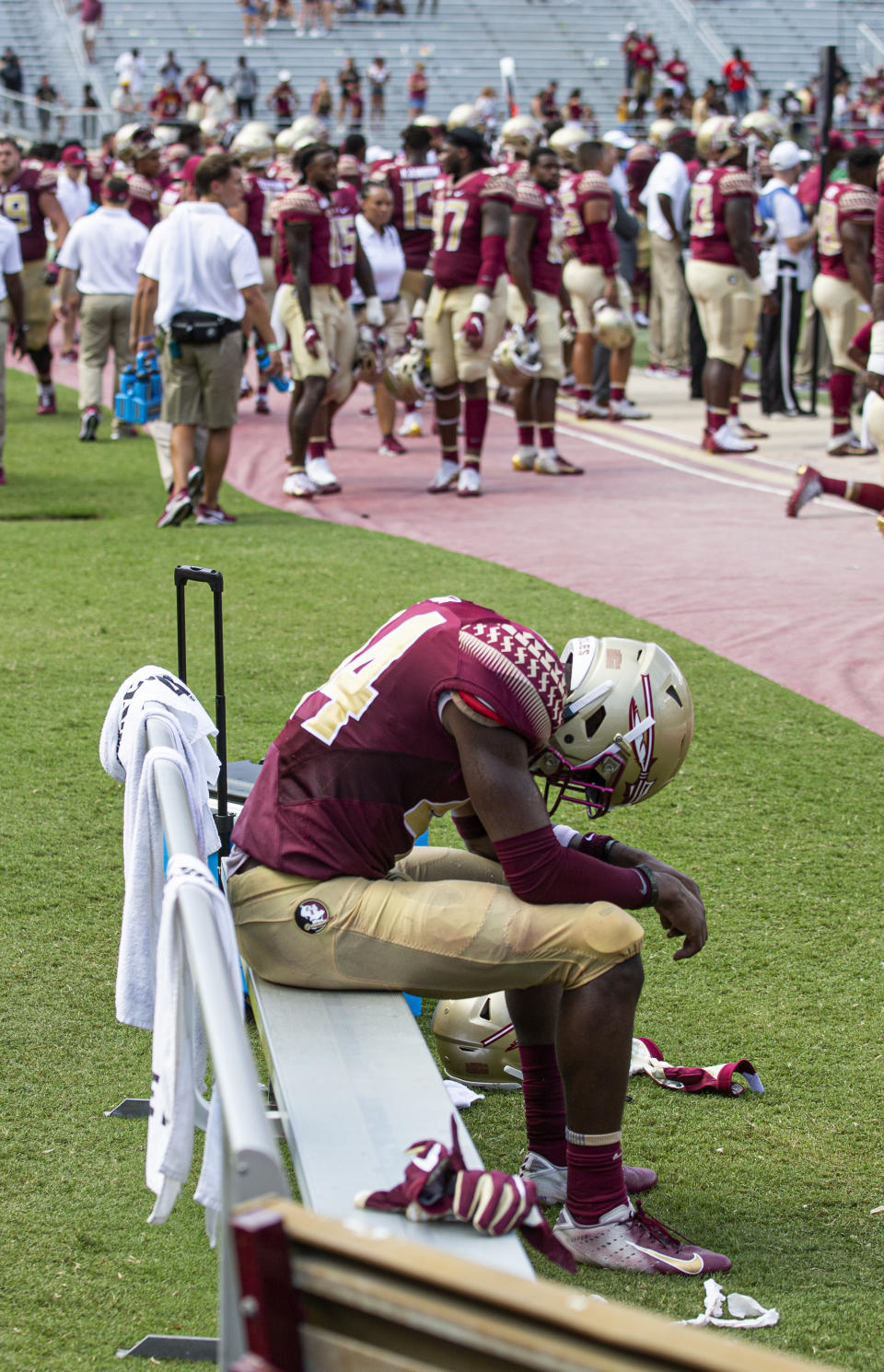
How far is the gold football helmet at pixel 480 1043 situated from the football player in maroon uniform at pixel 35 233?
10.9m

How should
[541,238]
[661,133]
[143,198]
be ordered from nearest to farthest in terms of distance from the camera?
[541,238], [143,198], [661,133]

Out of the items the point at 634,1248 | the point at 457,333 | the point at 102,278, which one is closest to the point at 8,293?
the point at 102,278

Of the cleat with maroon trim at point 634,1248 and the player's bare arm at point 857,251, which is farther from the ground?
the player's bare arm at point 857,251

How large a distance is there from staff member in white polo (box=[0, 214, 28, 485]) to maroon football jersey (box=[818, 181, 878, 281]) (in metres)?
5.76

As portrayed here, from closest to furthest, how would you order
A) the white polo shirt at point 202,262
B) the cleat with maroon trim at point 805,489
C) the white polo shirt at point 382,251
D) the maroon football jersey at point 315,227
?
the cleat with maroon trim at point 805,489, the white polo shirt at point 202,262, the maroon football jersey at point 315,227, the white polo shirt at point 382,251

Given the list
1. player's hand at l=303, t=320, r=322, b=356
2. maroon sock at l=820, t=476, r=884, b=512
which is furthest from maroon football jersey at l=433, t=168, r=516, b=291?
maroon sock at l=820, t=476, r=884, b=512

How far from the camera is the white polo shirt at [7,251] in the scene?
10659 millimetres

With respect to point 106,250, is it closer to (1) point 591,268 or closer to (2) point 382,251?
(2) point 382,251

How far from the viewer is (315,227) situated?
10.6m

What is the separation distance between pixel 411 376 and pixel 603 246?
2.86 metres

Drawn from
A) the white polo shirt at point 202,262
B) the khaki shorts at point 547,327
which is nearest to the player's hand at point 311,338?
the white polo shirt at point 202,262

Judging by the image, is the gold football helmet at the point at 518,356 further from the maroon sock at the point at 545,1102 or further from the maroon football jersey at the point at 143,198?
the maroon sock at the point at 545,1102

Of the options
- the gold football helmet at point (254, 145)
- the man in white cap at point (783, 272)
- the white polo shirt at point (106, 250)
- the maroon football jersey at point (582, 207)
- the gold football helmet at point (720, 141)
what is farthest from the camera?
the gold football helmet at point (254, 145)

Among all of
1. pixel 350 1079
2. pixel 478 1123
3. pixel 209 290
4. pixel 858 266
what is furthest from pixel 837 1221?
pixel 858 266
